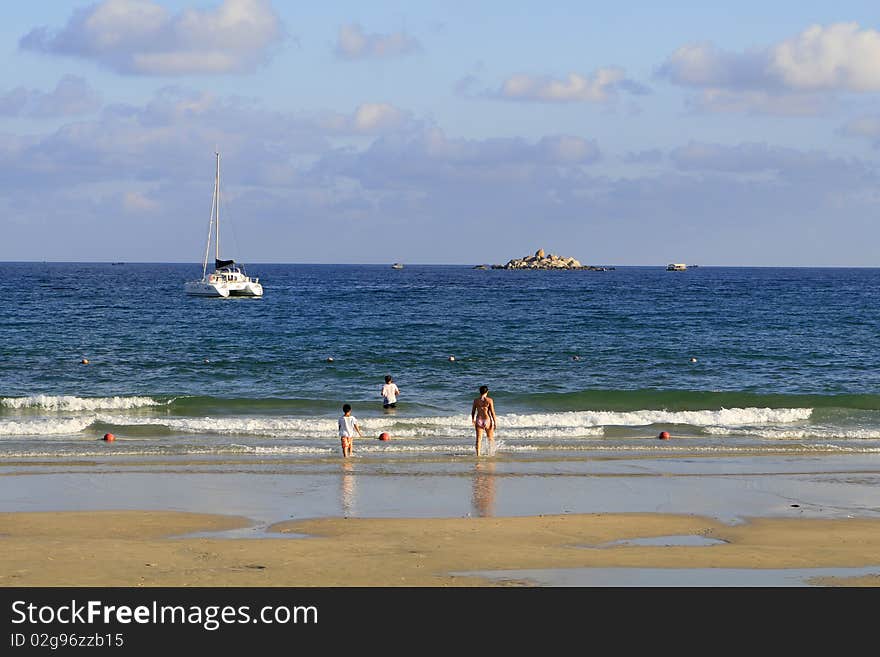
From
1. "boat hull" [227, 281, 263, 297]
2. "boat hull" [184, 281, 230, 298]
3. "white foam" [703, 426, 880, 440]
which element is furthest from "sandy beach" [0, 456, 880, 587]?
"boat hull" [227, 281, 263, 297]

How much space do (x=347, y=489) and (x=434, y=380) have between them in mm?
19692

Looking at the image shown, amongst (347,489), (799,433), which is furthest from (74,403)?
(799,433)

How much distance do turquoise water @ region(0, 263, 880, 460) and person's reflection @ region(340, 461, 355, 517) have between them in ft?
6.64

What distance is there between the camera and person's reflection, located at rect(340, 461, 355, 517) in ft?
56.9

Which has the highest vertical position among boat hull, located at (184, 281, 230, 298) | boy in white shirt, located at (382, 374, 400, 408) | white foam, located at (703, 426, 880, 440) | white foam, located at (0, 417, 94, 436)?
boat hull, located at (184, 281, 230, 298)

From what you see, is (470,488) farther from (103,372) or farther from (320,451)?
(103,372)

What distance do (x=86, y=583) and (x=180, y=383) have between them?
26.1 m

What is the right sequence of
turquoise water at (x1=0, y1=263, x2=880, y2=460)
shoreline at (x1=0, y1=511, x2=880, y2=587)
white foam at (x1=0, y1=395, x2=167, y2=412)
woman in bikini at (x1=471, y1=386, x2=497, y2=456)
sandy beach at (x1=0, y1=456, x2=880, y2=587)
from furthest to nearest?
white foam at (x1=0, y1=395, x2=167, y2=412) → turquoise water at (x1=0, y1=263, x2=880, y2=460) → woman in bikini at (x1=471, y1=386, x2=497, y2=456) → sandy beach at (x1=0, y1=456, x2=880, y2=587) → shoreline at (x1=0, y1=511, x2=880, y2=587)

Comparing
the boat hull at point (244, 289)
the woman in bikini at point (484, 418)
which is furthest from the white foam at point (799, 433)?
the boat hull at point (244, 289)

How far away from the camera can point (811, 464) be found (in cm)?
2272

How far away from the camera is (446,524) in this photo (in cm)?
1598

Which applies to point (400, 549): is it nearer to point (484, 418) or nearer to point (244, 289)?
point (484, 418)

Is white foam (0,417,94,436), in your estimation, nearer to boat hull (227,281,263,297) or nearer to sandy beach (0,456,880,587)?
sandy beach (0,456,880,587)
